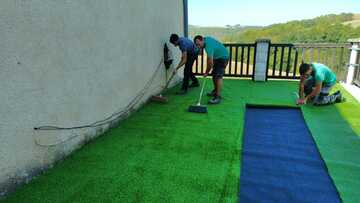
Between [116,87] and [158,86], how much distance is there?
71.3 inches

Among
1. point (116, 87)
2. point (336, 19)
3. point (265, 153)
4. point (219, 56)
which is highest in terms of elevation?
point (336, 19)

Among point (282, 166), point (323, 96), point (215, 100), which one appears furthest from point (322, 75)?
point (282, 166)

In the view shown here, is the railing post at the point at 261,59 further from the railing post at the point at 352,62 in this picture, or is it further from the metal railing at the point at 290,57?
the railing post at the point at 352,62

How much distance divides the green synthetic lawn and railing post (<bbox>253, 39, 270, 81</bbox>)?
2.64 m

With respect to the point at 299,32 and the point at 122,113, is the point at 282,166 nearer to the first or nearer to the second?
the point at 122,113

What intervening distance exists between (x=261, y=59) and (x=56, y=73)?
5.57m

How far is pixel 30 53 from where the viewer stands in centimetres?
206

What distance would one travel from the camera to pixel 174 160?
8.55 ft

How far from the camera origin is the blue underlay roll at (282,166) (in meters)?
2.05

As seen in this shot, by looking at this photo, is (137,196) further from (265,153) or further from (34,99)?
(265,153)

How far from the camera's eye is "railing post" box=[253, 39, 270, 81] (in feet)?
21.9

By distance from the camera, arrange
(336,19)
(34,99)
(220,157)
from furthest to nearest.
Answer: (336,19), (220,157), (34,99)

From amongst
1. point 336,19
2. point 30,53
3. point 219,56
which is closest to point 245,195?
point 30,53

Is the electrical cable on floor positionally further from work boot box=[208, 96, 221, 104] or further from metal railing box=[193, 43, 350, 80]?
metal railing box=[193, 43, 350, 80]
